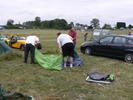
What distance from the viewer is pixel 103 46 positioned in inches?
483

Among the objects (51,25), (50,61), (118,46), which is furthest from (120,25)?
(50,61)

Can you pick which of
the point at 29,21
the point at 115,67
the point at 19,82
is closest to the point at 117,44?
the point at 115,67

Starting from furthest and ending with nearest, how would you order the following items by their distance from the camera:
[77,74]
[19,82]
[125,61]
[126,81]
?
[125,61] < [77,74] < [126,81] < [19,82]

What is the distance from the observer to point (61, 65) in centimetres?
916

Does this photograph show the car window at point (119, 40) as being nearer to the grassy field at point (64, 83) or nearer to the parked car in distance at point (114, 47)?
the parked car in distance at point (114, 47)

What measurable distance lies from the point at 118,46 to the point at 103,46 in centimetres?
99

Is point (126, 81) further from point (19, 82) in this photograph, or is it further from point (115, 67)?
point (19, 82)

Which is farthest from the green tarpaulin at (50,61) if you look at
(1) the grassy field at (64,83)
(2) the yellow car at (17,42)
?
(2) the yellow car at (17,42)

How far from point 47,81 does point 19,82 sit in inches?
35.6

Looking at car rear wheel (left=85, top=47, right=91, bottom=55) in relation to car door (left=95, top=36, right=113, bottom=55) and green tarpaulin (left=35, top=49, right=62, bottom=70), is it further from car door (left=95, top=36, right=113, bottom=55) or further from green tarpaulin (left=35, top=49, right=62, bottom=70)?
green tarpaulin (left=35, top=49, right=62, bottom=70)

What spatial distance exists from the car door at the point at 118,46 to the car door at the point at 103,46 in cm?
27

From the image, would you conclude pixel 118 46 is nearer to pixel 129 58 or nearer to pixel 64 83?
pixel 129 58

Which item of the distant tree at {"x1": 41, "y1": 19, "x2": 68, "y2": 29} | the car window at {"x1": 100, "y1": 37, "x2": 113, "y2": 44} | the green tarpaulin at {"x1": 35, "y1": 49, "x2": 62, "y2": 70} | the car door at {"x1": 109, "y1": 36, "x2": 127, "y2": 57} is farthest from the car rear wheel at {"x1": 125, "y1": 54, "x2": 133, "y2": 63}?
the distant tree at {"x1": 41, "y1": 19, "x2": 68, "y2": 29}

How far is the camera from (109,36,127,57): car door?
37.6ft
